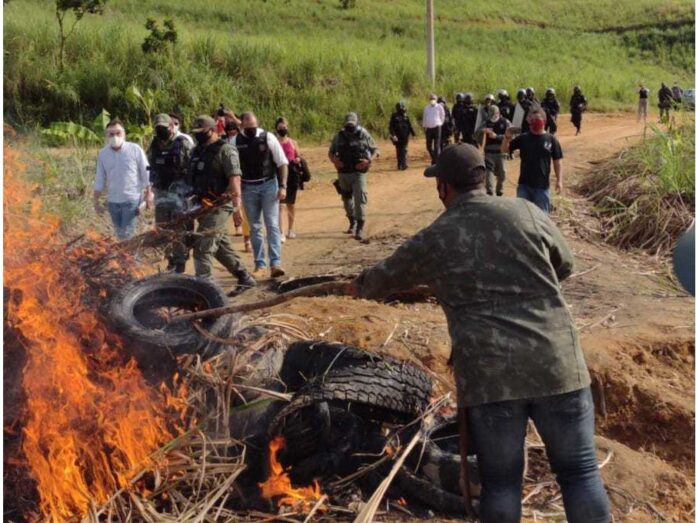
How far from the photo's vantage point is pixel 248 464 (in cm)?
500

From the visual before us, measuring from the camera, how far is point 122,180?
9.66 meters

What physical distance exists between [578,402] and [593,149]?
17.3 metres

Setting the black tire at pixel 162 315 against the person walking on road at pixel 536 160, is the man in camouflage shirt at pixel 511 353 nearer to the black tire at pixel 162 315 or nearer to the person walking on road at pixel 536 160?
the black tire at pixel 162 315

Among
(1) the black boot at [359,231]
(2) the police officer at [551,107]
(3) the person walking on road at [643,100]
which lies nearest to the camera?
(1) the black boot at [359,231]

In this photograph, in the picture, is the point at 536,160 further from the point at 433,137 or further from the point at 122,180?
the point at 433,137

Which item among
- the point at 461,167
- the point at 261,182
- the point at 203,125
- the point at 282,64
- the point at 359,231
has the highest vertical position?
the point at 282,64

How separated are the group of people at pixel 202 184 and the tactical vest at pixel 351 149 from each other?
1863 mm

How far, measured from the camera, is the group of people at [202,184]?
898 cm

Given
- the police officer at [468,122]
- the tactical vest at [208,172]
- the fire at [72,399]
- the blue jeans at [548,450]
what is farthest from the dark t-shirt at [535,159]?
the police officer at [468,122]

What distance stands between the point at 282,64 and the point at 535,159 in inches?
690

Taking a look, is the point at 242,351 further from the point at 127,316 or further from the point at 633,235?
the point at 633,235

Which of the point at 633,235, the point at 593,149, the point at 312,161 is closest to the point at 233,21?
the point at 312,161

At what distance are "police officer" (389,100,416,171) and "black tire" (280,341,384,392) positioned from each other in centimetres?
1339

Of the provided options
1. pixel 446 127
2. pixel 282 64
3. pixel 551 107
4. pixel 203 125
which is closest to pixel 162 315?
pixel 203 125
